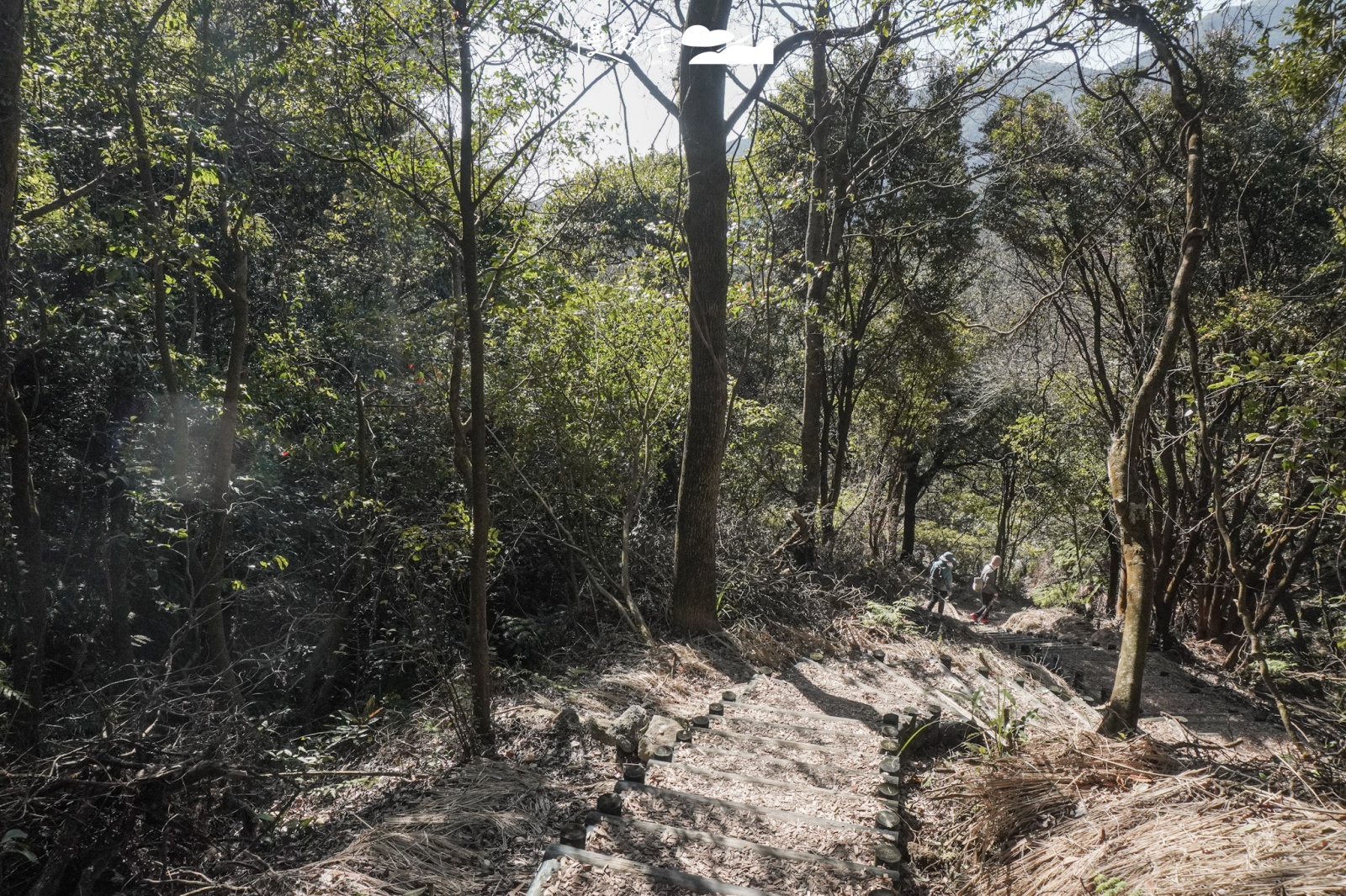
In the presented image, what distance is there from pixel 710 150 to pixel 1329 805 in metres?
6.05

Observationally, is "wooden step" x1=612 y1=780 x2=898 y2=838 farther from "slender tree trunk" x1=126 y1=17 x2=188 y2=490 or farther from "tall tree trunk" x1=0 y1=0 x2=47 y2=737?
"slender tree trunk" x1=126 y1=17 x2=188 y2=490

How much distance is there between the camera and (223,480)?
6484 millimetres

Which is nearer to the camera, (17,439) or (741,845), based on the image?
(741,845)

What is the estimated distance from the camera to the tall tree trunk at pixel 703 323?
22.0ft

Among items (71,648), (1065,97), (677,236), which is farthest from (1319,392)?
(1065,97)

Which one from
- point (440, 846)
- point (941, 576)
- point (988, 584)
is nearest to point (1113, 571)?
point (988, 584)

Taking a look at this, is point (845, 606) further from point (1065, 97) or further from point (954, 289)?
point (1065, 97)

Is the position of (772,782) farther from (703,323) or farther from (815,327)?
(815,327)

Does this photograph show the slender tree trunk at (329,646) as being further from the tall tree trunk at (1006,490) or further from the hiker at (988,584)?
the tall tree trunk at (1006,490)

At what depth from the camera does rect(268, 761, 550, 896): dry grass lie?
318 cm

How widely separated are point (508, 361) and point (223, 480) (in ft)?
9.92

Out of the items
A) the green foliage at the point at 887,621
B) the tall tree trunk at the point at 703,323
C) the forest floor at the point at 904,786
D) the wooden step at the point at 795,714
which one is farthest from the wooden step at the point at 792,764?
the green foliage at the point at 887,621

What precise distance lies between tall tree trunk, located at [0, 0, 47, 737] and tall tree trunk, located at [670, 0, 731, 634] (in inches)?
181

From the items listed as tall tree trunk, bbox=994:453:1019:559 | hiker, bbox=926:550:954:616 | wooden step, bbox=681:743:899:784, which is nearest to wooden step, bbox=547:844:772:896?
wooden step, bbox=681:743:899:784
